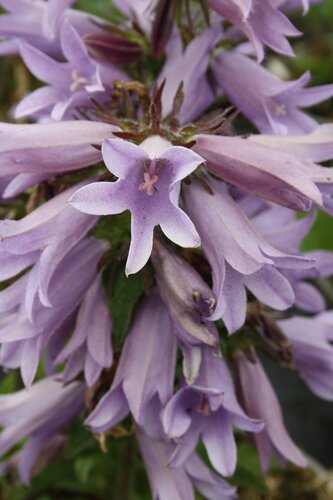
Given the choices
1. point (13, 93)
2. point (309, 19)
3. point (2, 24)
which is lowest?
point (13, 93)

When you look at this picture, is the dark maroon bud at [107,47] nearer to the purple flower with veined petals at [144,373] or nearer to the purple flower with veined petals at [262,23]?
the purple flower with veined petals at [262,23]

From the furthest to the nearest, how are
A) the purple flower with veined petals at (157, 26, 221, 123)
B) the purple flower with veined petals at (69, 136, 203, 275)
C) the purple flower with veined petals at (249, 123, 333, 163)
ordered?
the purple flower with veined petals at (157, 26, 221, 123)
the purple flower with veined petals at (249, 123, 333, 163)
the purple flower with veined petals at (69, 136, 203, 275)

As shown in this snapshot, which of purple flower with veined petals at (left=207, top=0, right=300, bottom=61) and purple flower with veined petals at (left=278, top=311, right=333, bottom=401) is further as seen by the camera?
purple flower with veined petals at (left=278, top=311, right=333, bottom=401)

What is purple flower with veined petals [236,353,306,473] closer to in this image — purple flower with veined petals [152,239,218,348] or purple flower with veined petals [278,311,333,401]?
purple flower with veined petals [278,311,333,401]

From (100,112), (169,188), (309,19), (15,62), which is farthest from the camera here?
(309,19)

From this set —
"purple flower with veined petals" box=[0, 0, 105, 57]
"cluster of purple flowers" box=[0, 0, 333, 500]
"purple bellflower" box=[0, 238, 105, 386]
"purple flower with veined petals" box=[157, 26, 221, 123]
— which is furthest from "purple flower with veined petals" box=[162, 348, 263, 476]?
"purple flower with veined petals" box=[0, 0, 105, 57]

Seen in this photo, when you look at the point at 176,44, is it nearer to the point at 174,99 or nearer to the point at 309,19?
the point at 174,99

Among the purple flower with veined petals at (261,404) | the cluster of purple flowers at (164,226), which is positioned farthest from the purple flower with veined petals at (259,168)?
the purple flower with veined petals at (261,404)

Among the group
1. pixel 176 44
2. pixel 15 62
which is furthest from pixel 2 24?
pixel 15 62
